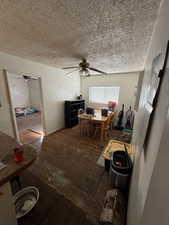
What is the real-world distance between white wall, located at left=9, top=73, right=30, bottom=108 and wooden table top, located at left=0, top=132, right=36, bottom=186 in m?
5.85

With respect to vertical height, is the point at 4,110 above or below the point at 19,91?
below

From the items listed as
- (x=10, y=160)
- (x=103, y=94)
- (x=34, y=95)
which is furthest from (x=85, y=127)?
(x=34, y=95)

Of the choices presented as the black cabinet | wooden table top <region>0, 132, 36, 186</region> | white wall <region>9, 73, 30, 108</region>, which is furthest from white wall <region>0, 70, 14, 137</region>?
white wall <region>9, 73, 30, 108</region>

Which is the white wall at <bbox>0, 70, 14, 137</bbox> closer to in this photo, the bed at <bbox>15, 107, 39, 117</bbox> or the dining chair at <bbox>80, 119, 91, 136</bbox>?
the dining chair at <bbox>80, 119, 91, 136</bbox>

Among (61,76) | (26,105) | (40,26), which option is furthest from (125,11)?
(26,105)

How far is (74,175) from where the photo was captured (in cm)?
178

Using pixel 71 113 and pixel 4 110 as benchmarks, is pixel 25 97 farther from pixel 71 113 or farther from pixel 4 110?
pixel 4 110

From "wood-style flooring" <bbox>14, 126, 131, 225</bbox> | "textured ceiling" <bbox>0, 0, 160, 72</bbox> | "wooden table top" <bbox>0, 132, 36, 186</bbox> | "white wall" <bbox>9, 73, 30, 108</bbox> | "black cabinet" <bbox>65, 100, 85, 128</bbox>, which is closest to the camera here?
"wooden table top" <bbox>0, 132, 36, 186</bbox>

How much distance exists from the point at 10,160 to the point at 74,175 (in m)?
1.26

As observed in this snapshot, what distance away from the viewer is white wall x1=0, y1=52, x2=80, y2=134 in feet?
7.26

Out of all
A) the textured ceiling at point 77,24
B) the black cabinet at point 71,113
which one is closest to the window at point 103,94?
the black cabinet at point 71,113

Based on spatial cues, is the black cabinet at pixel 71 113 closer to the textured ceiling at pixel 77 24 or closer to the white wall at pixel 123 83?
the white wall at pixel 123 83

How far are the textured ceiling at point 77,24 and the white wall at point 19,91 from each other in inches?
192

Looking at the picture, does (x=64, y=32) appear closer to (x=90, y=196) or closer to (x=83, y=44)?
(x=83, y=44)
